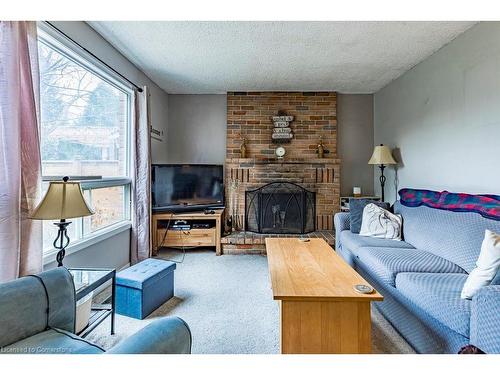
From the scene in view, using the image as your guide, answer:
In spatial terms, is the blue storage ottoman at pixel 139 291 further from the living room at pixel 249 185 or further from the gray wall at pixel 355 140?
the gray wall at pixel 355 140

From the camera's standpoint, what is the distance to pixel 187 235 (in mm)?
3648

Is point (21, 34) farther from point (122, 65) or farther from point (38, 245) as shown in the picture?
point (122, 65)

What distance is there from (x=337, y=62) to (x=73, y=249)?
10.6ft

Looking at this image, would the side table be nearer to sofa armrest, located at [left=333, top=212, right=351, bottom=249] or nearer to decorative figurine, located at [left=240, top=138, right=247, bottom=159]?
sofa armrest, located at [left=333, top=212, right=351, bottom=249]

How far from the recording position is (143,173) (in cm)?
318

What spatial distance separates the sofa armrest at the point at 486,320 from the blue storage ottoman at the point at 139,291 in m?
1.99

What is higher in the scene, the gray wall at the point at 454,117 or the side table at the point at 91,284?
the gray wall at the point at 454,117

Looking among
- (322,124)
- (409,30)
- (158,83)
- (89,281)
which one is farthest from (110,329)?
(322,124)

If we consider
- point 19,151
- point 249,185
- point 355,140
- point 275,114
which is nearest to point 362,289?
point 19,151

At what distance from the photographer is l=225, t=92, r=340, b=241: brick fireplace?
13.5 ft

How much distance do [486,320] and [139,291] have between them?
206 centimetres

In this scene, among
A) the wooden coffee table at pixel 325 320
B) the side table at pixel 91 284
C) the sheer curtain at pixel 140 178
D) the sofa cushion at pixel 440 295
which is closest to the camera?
the sofa cushion at pixel 440 295

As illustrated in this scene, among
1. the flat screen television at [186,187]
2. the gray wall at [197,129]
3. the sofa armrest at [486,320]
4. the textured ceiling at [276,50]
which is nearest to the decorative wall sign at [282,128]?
the textured ceiling at [276,50]

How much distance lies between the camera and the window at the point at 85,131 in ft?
6.42
